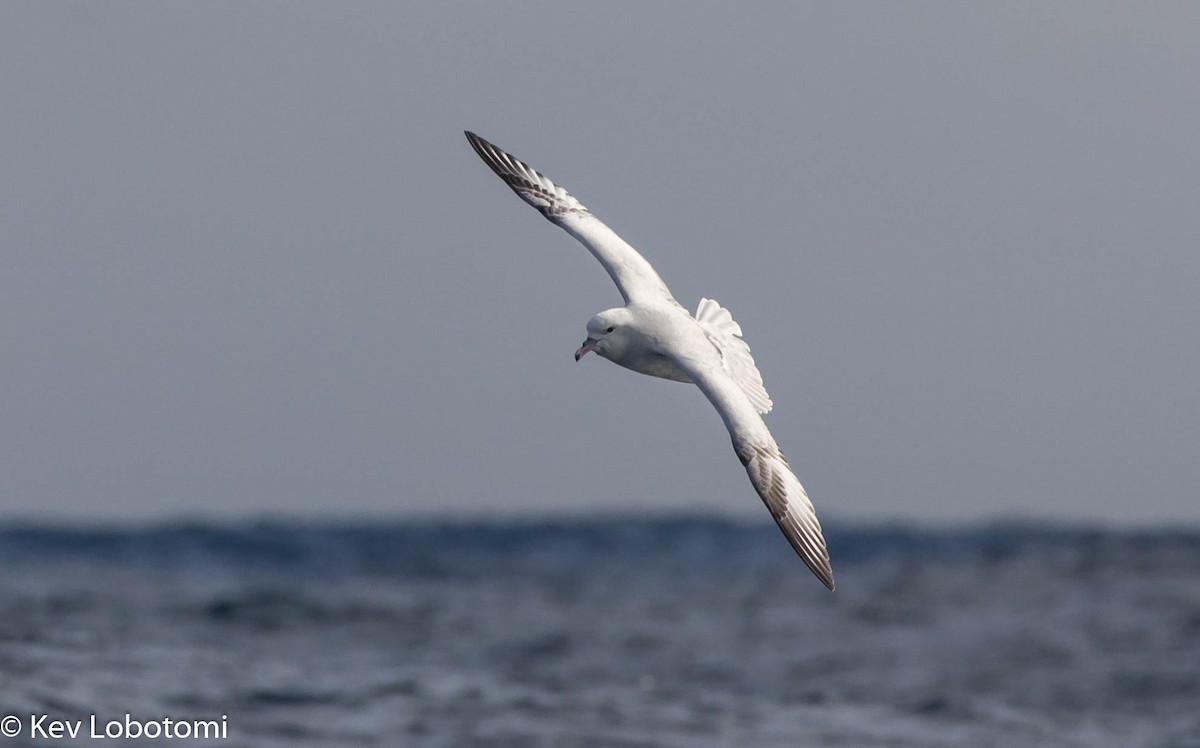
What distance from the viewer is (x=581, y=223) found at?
14.5 metres

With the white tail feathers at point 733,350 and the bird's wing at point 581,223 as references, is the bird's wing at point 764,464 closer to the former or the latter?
the white tail feathers at point 733,350

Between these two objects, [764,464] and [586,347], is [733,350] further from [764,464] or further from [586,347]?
[764,464]

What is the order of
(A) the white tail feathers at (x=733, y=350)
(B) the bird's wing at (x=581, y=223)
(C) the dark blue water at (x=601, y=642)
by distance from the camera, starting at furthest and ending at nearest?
1. (C) the dark blue water at (x=601, y=642)
2. (B) the bird's wing at (x=581, y=223)
3. (A) the white tail feathers at (x=733, y=350)

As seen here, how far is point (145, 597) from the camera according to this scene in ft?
120

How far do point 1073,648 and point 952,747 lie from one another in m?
10.6

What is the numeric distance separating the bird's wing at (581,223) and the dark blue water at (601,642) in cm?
870

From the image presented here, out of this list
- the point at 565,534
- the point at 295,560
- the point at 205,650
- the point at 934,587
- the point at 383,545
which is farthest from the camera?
the point at 565,534

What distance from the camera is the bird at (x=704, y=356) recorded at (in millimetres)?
11094

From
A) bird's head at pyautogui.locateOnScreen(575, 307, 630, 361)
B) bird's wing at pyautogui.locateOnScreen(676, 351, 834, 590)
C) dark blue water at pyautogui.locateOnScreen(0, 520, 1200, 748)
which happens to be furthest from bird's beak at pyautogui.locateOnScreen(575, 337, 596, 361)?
dark blue water at pyautogui.locateOnScreen(0, 520, 1200, 748)

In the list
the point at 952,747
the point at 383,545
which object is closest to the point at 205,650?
the point at 952,747

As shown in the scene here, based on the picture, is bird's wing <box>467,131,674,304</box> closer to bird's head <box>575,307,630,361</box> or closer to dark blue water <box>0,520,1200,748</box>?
bird's head <box>575,307,630,361</box>

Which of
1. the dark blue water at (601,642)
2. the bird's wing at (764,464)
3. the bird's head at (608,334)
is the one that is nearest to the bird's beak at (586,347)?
the bird's head at (608,334)

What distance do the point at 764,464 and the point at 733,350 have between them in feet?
6.74

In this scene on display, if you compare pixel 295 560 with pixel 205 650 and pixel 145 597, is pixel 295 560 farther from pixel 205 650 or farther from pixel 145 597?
pixel 205 650
